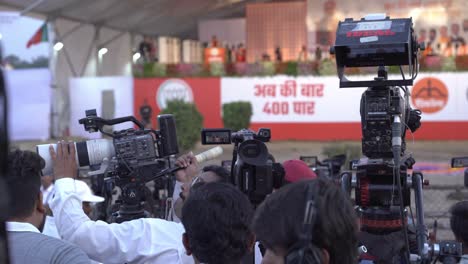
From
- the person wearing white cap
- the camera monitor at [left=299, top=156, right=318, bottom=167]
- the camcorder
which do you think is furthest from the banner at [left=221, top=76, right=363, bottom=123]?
the camcorder

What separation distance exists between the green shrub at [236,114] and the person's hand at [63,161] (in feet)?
48.0

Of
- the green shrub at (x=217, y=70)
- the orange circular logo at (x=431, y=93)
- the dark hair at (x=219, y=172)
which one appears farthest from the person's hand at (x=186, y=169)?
the green shrub at (x=217, y=70)

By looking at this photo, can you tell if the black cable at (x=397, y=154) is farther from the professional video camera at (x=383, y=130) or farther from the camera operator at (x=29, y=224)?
the camera operator at (x=29, y=224)

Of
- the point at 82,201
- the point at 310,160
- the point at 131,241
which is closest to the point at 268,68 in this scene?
the point at 310,160

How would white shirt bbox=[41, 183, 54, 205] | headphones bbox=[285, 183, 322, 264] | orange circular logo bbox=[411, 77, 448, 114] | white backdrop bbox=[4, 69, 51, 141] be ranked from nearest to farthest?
1. headphones bbox=[285, 183, 322, 264]
2. white shirt bbox=[41, 183, 54, 205]
3. white backdrop bbox=[4, 69, 51, 141]
4. orange circular logo bbox=[411, 77, 448, 114]

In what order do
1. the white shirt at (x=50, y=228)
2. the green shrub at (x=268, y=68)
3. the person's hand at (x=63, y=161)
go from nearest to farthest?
the person's hand at (x=63, y=161) → the white shirt at (x=50, y=228) → the green shrub at (x=268, y=68)

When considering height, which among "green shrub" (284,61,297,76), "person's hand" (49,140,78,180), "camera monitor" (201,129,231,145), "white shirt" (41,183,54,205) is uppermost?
"green shrub" (284,61,297,76)

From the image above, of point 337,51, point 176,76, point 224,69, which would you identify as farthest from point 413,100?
point 337,51

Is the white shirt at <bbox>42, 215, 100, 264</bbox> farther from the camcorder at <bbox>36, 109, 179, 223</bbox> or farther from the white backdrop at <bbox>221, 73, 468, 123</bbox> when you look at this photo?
the white backdrop at <bbox>221, 73, 468, 123</bbox>

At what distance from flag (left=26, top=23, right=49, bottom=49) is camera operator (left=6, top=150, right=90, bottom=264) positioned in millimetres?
16175

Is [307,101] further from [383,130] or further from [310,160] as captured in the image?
[383,130]

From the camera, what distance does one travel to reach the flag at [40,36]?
1744 cm

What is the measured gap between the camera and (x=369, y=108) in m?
2.68

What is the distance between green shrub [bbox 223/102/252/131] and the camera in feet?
56.2
